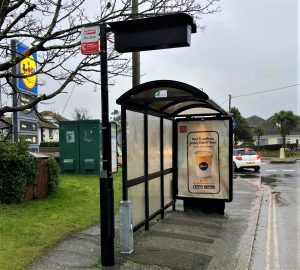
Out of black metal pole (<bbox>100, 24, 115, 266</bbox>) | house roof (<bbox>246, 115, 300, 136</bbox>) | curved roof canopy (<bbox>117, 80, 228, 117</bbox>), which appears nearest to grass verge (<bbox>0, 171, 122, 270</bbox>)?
black metal pole (<bbox>100, 24, 115, 266</bbox>)

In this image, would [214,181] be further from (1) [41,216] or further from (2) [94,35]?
(2) [94,35]

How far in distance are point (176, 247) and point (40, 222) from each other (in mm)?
2727

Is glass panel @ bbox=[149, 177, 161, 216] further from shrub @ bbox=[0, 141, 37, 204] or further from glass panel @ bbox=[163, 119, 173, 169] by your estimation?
shrub @ bbox=[0, 141, 37, 204]

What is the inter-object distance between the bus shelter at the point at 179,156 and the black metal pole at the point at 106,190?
54.1 inches

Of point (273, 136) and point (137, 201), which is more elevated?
point (273, 136)

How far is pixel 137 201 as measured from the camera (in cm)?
711

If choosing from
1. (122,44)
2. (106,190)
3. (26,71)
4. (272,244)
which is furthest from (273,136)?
(106,190)

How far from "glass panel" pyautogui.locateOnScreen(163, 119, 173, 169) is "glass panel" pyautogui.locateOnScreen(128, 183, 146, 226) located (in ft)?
6.03

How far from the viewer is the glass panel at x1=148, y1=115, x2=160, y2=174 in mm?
7879

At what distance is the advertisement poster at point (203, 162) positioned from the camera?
31.3ft

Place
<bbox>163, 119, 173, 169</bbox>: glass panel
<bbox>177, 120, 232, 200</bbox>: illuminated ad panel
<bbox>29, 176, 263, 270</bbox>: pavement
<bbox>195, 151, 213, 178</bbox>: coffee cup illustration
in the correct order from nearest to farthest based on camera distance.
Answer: <bbox>29, 176, 263, 270</bbox>: pavement < <bbox>163, 119, 173, 169</bbox>: glass panel < <bbox>177, 120, 232, 200</bbox>: illuminated ad panel < <bbox>195, 151, 213, 178</bbox>: coffee cup illustration

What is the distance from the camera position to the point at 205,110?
9.55 m

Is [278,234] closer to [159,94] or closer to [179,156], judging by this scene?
[179,156]

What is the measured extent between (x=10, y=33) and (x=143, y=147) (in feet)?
13.9
